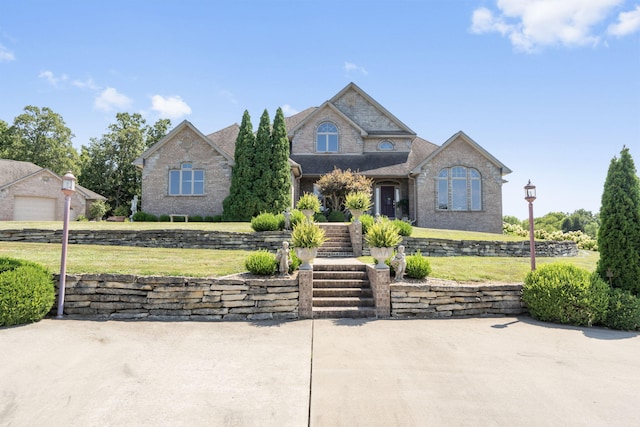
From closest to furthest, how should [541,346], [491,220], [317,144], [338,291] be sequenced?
[541,346]
[338,291]
[491,220]
[317,144]

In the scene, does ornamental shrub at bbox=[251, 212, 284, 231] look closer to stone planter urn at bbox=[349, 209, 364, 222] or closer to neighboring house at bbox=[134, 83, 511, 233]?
stone planter urn at bbox=[349, 209, 364, 222]

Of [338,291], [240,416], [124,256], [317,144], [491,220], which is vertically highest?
[317,144]

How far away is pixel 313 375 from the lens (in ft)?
15.0

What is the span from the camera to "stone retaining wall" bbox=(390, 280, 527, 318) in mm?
7523

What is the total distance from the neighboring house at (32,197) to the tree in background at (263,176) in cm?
1745

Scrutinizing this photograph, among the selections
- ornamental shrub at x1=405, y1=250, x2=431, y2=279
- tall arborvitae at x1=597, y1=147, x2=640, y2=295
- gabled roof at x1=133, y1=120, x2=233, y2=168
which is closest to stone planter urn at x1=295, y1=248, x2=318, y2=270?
ornamental shrub at x1=405, y1=250, x2=431, y2=279

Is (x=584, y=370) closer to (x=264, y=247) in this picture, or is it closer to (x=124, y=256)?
(x=264, y=247)

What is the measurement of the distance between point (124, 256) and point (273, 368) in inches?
309

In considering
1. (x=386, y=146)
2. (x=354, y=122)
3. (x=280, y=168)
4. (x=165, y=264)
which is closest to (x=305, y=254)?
(x=165, y=264)

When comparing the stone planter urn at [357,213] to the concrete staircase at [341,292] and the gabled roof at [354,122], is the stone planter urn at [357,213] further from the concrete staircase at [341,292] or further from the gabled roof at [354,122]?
the gabled roof at [354,122]

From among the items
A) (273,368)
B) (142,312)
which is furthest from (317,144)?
(273,368)

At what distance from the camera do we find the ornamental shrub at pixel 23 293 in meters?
6.22

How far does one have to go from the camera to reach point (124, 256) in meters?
10.5

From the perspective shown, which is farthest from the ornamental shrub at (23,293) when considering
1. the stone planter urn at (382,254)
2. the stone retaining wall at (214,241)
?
the stone planter urn at (382,254)
